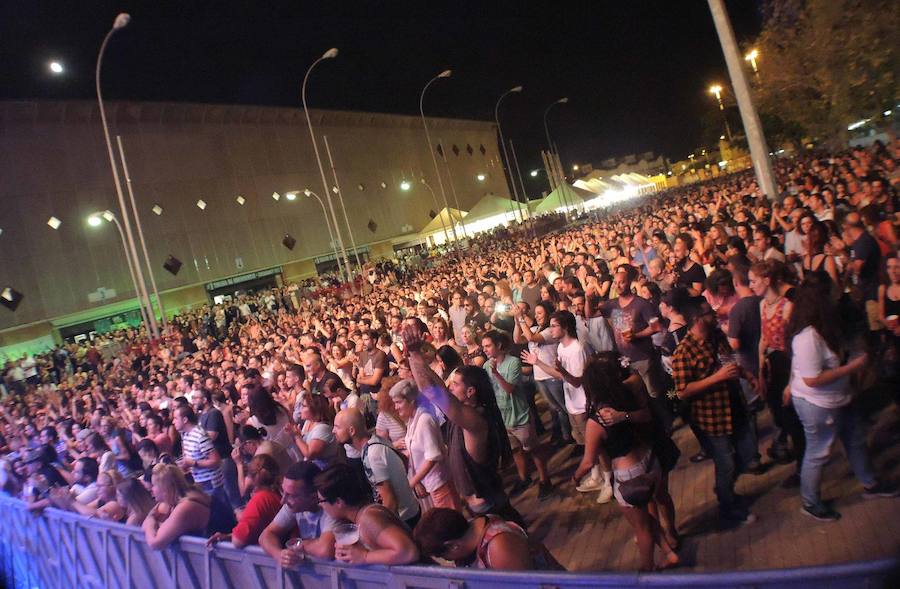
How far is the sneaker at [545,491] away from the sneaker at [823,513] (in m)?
2.19

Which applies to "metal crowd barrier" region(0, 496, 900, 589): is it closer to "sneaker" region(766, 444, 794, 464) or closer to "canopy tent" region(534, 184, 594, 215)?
"sneaker" region(766, 444, 794, 464)

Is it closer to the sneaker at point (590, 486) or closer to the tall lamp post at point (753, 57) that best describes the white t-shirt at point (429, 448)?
the sneaker at point (590, 486)

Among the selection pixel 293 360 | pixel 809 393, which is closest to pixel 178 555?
pixel 809 393

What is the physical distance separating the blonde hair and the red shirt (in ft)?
2.45

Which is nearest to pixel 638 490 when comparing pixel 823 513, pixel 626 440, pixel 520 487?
pixel 626 440

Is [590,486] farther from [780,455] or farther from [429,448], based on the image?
[429,448]

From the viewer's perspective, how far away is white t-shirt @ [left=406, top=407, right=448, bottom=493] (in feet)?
13.9

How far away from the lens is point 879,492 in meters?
4.06

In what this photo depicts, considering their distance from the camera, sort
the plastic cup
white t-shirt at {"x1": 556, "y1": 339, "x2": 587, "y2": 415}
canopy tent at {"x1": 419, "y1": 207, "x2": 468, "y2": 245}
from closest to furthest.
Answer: the plastic cup, white t-shirt at {"x1": 556, "y1": 339, "x2": 587, "y2": 415}, canopy tent at {"x1": 419, "y1": 207, "x2": 468, "y2": 245}

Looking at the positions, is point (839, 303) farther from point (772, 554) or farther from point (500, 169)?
point (500, 169)

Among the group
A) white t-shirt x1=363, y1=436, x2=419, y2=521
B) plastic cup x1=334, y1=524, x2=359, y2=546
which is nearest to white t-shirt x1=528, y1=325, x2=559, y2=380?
white t-shirt x1=363, y1=436, x2=419, y2=521

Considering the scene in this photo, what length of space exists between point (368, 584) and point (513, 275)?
8777 millimetres

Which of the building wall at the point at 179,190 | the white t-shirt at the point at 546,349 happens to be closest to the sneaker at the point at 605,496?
the white t-shirt at the point at 546,349

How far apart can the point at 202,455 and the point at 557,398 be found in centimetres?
371
